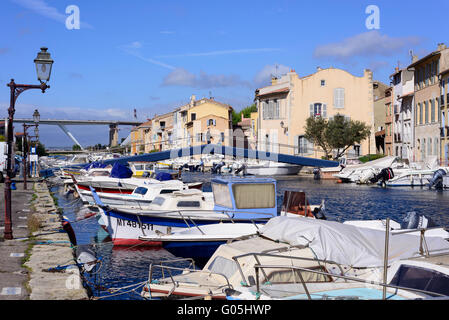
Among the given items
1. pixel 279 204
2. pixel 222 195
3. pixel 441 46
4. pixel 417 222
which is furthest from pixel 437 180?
pixel 417 222

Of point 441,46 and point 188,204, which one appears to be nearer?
point 188,204

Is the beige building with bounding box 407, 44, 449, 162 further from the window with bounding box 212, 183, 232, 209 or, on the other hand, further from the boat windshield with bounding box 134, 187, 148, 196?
the window with bounding box 212, 183, 232, 209

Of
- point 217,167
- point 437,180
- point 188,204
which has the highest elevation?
point 217,167

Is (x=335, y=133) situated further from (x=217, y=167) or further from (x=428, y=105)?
(x=217, y=167)

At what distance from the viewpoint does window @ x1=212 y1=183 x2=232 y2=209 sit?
19.4 m

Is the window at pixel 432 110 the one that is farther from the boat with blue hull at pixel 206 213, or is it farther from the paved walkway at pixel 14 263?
the paved walkway at pixel 14 263

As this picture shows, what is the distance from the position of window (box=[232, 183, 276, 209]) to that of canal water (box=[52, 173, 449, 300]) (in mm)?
3023

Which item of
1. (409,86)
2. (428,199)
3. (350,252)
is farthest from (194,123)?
(350,252)

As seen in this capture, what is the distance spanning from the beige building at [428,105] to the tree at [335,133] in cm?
552

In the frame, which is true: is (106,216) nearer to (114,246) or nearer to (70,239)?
(114,246)

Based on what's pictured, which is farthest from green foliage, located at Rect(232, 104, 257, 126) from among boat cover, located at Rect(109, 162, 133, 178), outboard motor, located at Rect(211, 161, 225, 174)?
boat cover, located at Rect(109, 162, 133, 178)

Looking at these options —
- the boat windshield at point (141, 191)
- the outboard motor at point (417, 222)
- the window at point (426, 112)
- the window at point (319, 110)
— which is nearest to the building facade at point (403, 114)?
the window at point (426, 112)

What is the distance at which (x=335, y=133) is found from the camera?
59.4 meters

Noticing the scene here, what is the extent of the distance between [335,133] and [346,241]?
48.6 metres
